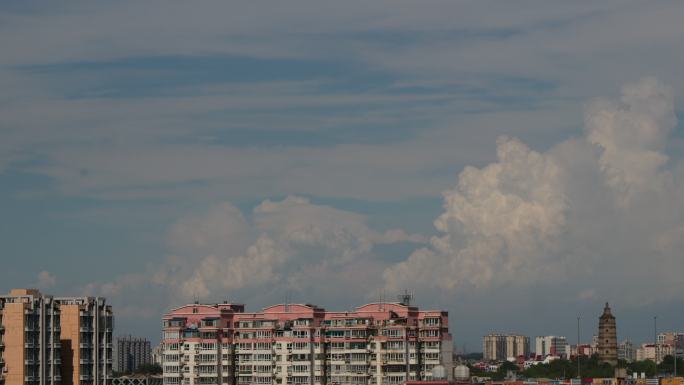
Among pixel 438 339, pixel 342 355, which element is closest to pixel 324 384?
pixel 342 355

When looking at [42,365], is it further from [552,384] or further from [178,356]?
[552,384]

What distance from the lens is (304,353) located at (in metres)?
162

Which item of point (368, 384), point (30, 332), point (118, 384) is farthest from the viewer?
point (118, 384)

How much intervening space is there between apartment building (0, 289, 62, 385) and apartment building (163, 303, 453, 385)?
3300 cm

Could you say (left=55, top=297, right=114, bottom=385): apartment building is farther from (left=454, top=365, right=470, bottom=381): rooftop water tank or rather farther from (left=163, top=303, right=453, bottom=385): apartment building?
(left=454, top=365, right=470, bottom=381): rooftop water tank

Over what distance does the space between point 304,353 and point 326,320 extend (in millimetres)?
4685

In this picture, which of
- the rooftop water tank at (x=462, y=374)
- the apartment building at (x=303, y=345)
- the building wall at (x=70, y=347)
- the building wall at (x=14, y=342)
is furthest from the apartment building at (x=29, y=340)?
the rooftop water tank at (x=462, y=374)

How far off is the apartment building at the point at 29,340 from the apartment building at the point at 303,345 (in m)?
33.0

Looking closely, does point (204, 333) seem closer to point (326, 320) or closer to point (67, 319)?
point (326, 320)

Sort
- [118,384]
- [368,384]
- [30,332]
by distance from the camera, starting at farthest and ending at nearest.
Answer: [118,384] < [368,384] < [30,332]

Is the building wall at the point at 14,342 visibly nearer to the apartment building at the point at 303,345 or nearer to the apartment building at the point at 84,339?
the apartment building at the point at 84,339

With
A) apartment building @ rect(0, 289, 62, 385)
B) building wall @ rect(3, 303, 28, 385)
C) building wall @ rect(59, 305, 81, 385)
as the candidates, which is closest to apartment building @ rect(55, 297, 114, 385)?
building wall @ rect(59, 305, 81, 385)

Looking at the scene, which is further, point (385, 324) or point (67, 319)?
point (385, 324)

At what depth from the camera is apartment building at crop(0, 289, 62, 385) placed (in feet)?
420
